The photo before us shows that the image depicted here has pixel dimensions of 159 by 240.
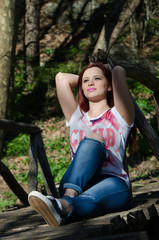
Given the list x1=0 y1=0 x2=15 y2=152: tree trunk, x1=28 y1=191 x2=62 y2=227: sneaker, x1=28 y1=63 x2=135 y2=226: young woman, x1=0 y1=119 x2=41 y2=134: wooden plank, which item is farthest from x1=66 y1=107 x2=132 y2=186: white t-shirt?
x1=0 y1=0 x2=15 y2=152: tree trunk

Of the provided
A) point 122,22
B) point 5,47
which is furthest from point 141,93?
point 5,47

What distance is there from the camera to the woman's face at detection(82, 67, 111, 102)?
328 centimetres

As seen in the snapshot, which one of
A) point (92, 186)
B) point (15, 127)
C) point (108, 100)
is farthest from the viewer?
point (15, 127)

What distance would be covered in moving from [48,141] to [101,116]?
608 cm

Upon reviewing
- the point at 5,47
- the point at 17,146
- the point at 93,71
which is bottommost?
the point at 17,146

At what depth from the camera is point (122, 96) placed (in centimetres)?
308

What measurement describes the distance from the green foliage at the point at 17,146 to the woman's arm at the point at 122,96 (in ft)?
20.0

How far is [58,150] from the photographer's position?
8.65m

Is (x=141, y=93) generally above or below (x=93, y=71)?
below

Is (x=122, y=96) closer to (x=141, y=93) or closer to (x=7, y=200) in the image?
(x=7, y=200)

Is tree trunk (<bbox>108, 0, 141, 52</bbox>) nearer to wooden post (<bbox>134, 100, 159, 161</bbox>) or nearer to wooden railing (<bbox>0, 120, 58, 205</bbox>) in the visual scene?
wooden railing (<bbox>0, 120, 58, 205</bbox>)

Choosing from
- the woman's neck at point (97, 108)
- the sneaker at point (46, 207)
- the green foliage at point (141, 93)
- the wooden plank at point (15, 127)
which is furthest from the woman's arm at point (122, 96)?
the green foliage at point (141, 93)

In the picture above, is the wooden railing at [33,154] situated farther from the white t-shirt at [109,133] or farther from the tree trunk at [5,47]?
the tree trunk at [5,47]

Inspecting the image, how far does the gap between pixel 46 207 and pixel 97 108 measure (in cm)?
140
